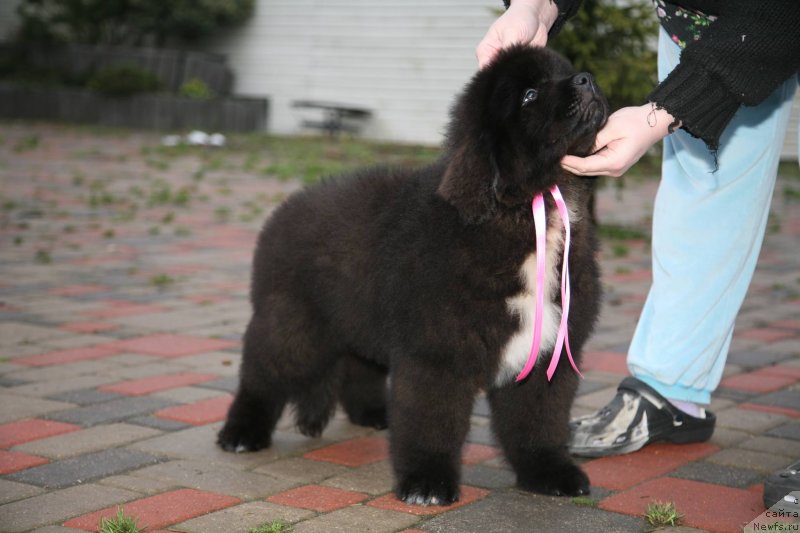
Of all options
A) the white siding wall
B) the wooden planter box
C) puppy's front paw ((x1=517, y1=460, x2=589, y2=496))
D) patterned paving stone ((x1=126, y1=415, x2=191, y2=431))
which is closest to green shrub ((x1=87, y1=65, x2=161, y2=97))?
the wooden planter box

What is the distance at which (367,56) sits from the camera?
20984 mm

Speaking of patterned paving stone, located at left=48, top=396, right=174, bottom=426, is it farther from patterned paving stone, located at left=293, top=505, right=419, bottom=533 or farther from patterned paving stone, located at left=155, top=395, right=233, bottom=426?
patterned paving stone, located at left=293, top=505, right=419, bottom=533

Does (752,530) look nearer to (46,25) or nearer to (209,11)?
(209,11)

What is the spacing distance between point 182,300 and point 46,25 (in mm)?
19333

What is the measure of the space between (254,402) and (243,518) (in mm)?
807

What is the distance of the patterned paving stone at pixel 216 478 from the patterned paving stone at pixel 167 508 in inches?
2.8

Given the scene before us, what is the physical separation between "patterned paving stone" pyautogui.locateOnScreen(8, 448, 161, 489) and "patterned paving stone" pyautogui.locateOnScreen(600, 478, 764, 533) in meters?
1.60

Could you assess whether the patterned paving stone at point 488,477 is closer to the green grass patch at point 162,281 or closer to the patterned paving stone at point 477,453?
the patterned paving stone at point 477,453

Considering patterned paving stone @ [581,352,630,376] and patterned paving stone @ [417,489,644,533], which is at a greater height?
patterned paving stone @ [581,352,630,376]

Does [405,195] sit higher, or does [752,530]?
[405,195]

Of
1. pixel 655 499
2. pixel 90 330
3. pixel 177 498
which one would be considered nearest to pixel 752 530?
pixel 655 499

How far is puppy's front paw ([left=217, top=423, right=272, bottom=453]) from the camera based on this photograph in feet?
12.2

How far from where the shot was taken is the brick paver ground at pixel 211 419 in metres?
3.11

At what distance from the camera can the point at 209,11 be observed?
2178 cm
